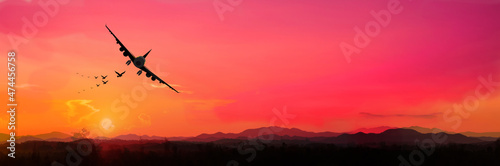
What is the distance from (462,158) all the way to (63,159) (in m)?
69.1

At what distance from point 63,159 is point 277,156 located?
35.2 meters

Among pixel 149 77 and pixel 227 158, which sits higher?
pixel 149 77

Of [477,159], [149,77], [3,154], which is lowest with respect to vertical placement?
[477,159]

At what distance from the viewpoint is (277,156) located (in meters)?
78.1

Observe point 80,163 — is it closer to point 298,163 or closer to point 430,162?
point 298,163

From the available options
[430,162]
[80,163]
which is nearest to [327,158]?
[430,162]

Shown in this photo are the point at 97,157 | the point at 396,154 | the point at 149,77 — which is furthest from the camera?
the point at 396,154

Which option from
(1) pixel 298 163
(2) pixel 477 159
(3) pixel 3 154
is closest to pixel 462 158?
(2) pixel 477 159

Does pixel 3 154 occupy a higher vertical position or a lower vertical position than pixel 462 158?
higher

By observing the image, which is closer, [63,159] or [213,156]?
[63,159]

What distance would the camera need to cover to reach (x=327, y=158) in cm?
7950

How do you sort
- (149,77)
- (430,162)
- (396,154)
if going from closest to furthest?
(149,77)
(430,162)
(396,154)

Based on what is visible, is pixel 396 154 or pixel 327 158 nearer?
pixel 327 158

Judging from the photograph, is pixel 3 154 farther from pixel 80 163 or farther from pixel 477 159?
pixel 477 159
